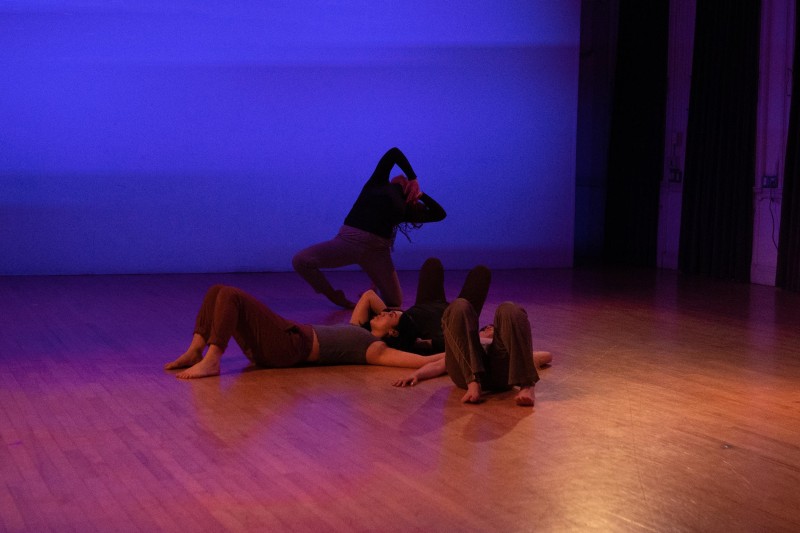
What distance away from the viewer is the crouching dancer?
14.3ft

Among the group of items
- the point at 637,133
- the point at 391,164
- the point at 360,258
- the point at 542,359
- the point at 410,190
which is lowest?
the point at 542,359

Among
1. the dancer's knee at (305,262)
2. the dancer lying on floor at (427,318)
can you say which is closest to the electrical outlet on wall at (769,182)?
the dancer's knee at (305,262)

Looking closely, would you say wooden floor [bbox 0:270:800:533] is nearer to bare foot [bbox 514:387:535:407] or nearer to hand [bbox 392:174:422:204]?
bare foot [bbox 514:387:535:407]

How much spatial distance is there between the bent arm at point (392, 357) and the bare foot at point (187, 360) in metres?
0.85

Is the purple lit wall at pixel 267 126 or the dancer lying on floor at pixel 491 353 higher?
the purple lit wall at pixel 267 126

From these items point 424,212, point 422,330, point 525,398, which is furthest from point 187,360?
point 424,212

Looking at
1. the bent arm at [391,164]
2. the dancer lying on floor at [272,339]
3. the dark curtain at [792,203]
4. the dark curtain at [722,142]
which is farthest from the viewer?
the dark curtain at [722,142]

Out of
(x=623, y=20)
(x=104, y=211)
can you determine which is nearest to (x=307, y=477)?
(x=104, y=211)

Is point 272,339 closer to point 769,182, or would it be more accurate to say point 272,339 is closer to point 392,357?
point 392,357

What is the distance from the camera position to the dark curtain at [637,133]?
10562 mm

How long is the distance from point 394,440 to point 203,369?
1.40 meters

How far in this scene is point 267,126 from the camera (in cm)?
970

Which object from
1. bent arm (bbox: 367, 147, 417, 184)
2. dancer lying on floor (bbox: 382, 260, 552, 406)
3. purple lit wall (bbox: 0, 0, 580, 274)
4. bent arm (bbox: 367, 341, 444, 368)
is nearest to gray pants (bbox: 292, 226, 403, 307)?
bent arm (bbox: 367, 147, 417, 184)

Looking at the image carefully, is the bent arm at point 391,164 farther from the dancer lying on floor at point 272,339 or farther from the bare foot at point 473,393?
the bare foot at point 473,393
